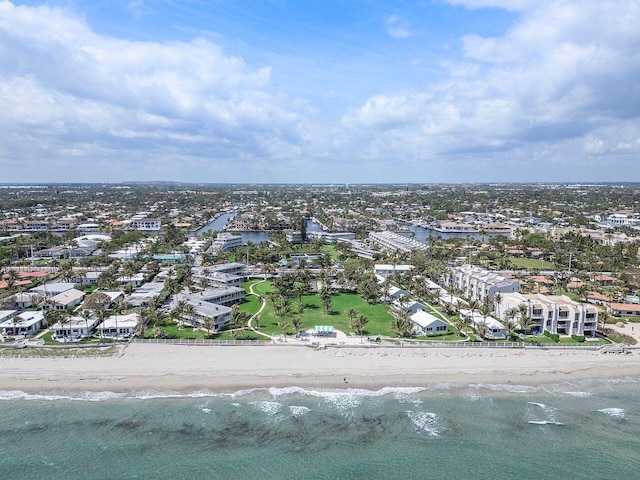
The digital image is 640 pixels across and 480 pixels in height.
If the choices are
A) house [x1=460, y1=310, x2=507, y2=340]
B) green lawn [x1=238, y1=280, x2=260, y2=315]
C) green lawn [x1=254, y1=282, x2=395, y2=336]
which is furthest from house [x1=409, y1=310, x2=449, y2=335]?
green lawn [x1=238, y1=280, x2=260, y2=315]

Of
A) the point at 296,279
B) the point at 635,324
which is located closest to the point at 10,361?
the point at 296,279

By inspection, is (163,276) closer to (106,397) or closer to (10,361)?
(10,361)

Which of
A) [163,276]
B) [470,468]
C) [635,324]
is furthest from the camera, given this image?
[163,276]

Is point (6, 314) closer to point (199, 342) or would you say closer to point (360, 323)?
point (199, 342)

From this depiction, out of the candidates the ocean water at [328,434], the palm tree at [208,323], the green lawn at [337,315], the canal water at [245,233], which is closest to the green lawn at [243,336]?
the palm tree at [208,323]

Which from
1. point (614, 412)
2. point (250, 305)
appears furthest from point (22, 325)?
point (614, 412)

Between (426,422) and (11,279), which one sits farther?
(11,279)
